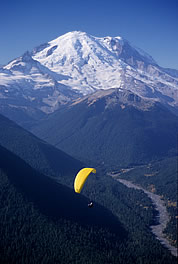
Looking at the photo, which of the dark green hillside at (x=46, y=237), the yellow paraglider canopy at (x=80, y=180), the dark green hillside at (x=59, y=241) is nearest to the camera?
the yellow paraglider canopy at (x=80, y=180)

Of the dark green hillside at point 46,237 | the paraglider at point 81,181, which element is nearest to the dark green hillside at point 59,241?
the dark green hillside at point 46,237

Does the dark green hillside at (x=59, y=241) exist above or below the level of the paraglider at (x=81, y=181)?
below

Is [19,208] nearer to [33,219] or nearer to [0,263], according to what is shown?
[33,219]

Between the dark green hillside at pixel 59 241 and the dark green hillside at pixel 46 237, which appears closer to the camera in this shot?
the dark green hillside at pixel 46 237

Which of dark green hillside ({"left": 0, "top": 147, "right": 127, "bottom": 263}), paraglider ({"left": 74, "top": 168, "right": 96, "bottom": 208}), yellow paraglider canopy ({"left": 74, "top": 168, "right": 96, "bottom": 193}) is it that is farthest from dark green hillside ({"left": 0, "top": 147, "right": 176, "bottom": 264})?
yellow paraglider canopy ({"left": 74, "top": 168, "right": 96, "bottom": 193})

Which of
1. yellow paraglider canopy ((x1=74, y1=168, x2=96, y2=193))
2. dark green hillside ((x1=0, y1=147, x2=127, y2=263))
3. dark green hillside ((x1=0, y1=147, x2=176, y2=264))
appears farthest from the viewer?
dark green hillside ((x1=0, y1=147, x2=176, y2=264))

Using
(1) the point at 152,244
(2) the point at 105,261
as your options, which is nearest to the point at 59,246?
(2) the point at 105,261

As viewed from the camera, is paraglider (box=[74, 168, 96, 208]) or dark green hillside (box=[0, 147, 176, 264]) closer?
paraglider (box=[74, 168, 96, 208])

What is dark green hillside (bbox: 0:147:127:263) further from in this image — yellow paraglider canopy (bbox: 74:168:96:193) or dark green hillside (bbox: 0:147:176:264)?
yellow paraglider canopy (bbox: 74:168:96:193)

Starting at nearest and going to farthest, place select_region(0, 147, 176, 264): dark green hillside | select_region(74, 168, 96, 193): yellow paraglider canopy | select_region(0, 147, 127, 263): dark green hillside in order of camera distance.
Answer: select_region(74, 168, 96, 193): yellow paraglider canopy < select_region(0, 147, 127, 263): dark green hillside < select_region(0, 147, 176, 264): dark green hillside

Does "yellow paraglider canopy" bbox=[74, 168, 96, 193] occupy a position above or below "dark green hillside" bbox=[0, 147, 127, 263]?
above

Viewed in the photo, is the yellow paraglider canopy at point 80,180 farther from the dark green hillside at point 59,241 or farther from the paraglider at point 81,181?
the dark green hillside at point 59,241
